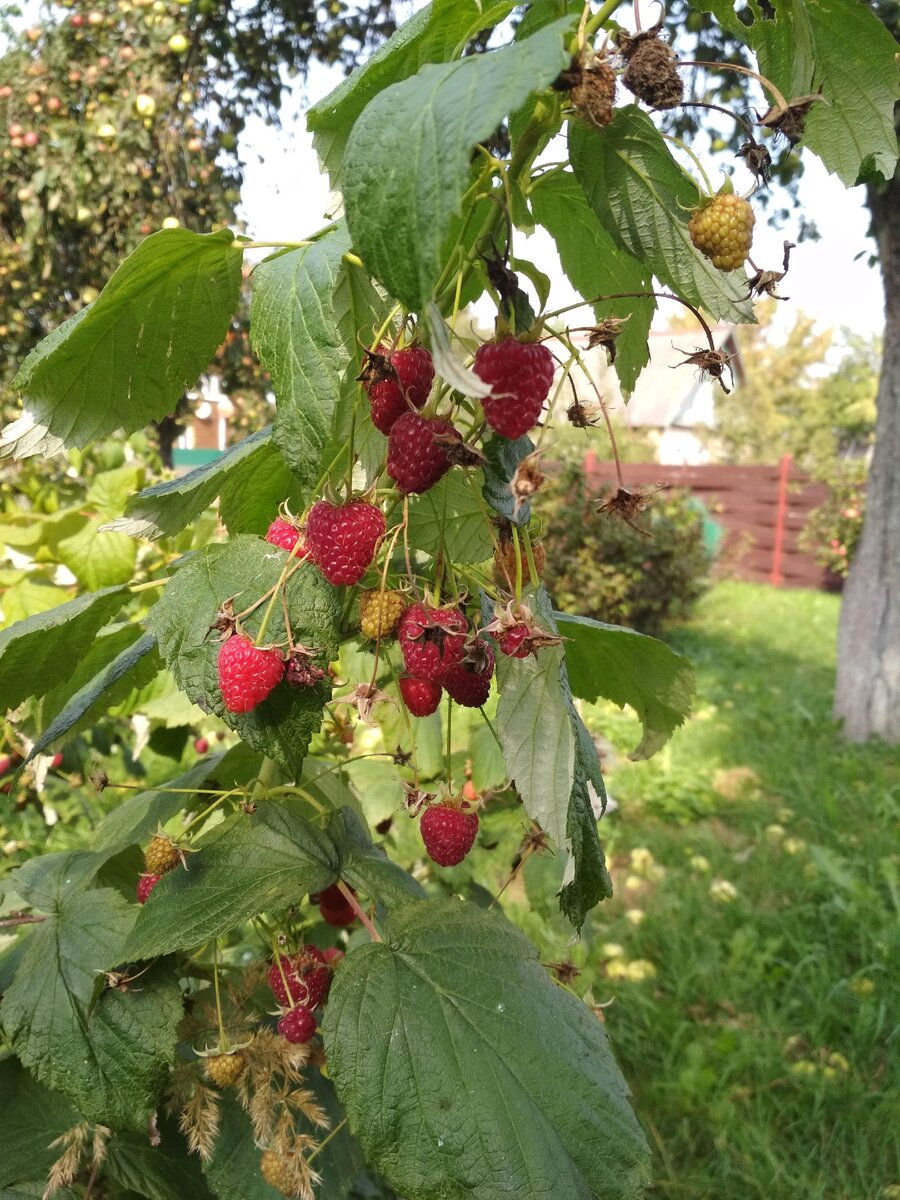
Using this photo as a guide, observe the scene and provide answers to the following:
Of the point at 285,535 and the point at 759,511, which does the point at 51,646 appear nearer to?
the point at 285,535

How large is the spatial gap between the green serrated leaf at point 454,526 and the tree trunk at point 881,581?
3.95 m

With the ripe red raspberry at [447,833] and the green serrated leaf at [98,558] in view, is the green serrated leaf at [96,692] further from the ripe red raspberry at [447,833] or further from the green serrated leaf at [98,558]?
the green serrated leaf at [98,558]

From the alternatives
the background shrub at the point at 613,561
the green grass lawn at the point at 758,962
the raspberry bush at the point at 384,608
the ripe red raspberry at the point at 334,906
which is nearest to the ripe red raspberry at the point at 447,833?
the raspberry bush at the point at 384,608

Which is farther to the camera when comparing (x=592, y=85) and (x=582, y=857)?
(x=582, y=857)

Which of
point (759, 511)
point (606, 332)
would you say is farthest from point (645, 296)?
point (759, 511)

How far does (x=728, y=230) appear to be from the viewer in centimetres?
57

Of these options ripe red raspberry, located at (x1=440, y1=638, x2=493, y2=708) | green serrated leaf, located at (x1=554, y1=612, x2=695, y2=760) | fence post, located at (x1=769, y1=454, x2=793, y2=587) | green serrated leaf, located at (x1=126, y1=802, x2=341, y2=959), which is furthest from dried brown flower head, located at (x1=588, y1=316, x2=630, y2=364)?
fence post, located at (x1=769, y1=454, x2=793, y2=587)

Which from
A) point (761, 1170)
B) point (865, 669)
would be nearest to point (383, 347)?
point (761, 1170)

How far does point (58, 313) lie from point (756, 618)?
609cm

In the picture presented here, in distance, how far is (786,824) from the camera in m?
3.43

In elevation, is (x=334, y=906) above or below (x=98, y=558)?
below

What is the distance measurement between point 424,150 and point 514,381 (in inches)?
5.5

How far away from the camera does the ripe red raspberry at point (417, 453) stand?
57cm

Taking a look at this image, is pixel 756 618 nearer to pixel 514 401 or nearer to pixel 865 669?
pixel 865 669
